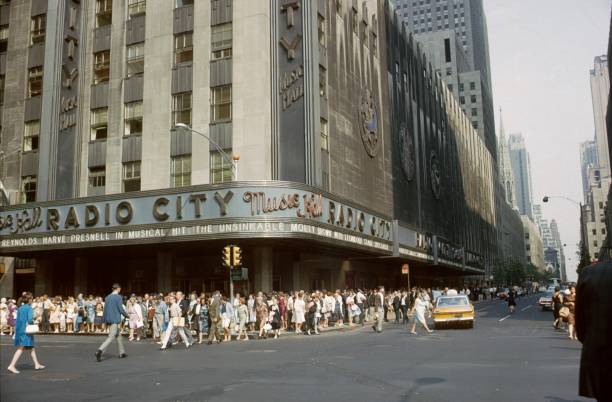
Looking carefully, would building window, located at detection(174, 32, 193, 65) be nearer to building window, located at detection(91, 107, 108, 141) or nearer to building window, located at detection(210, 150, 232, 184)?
building window, located at detection(91, 107, 108, 141)

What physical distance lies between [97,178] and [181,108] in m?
7.34

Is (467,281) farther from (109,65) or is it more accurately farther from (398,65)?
(109,65)

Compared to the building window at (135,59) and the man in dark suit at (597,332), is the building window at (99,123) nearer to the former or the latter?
the building window at (135,59)

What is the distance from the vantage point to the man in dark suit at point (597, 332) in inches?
183

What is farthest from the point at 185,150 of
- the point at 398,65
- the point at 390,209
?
the point at 398,65

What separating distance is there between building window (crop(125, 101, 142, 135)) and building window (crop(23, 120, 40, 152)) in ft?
23.8

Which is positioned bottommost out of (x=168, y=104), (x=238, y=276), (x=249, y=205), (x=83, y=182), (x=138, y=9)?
(x=238, y=276)

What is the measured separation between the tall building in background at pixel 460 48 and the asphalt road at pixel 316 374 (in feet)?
466

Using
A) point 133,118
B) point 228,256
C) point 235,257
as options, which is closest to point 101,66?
point 133,118

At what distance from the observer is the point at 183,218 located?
3128 centimetres

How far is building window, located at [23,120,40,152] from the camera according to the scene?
40781 mm

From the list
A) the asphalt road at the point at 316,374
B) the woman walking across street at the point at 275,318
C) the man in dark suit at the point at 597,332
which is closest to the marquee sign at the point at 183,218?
the woman walking across street at the point at 275,318

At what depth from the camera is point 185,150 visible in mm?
36094

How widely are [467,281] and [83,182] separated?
262ft
